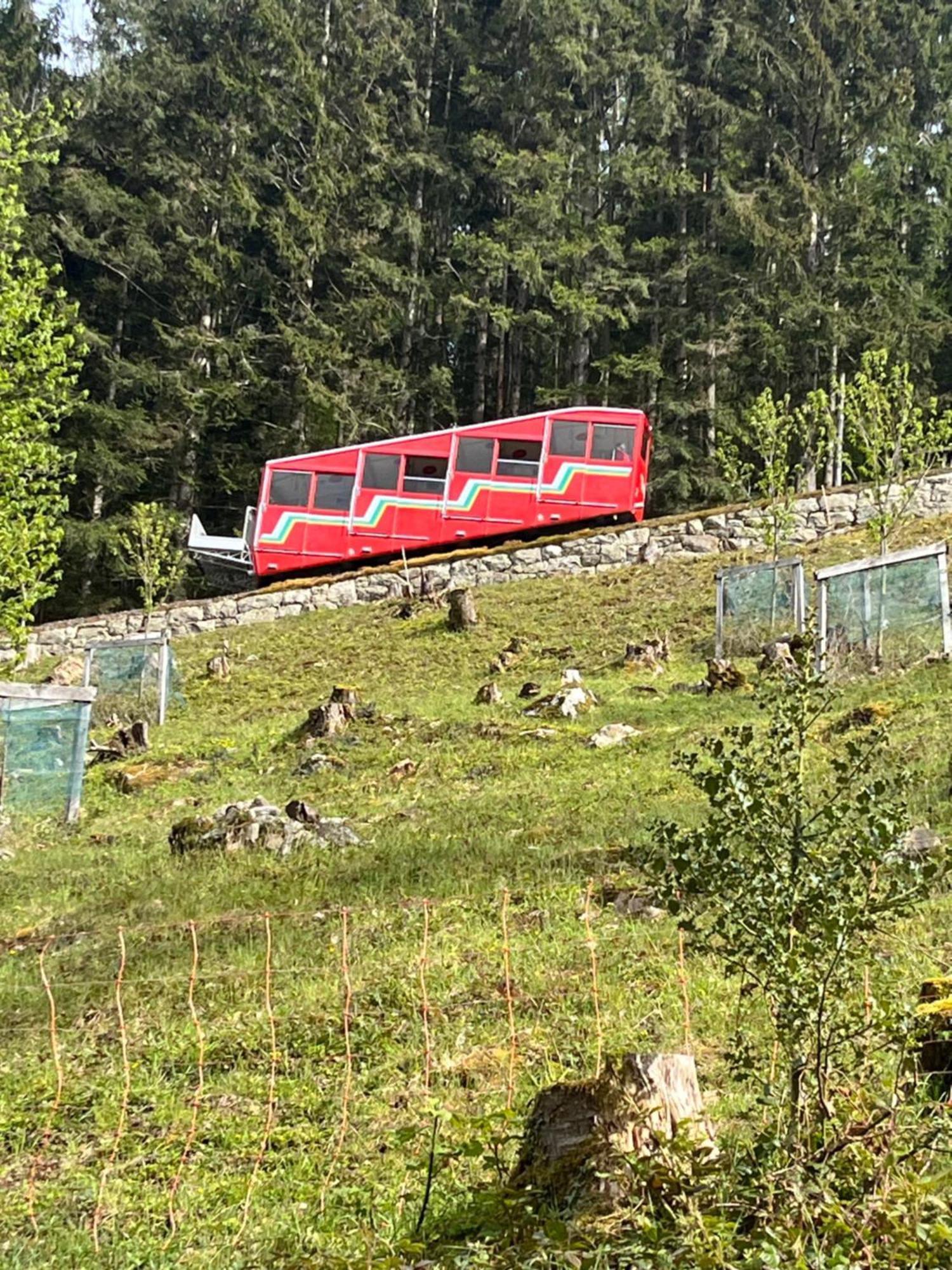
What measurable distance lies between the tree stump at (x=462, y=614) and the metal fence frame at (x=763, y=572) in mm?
5018

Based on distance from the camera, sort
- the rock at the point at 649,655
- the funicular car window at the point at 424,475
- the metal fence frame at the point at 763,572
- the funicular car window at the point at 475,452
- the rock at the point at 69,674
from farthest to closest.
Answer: the funicular car window at the point at 424,475 < the funicular car window at the point at 475,452 < the rock at the point at 69,674 < the rock at the point at 649,655 < the metal fence frame at the point at 763,572

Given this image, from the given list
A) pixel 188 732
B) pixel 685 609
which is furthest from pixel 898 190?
pixel 188 732

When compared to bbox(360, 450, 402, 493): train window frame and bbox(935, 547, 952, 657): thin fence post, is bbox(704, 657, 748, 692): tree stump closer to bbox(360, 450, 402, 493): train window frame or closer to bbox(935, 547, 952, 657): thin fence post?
bbox(935, 547, 952, 657): thin fence post

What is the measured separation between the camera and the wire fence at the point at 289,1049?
13.3 ft

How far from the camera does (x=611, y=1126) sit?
10.6 ft

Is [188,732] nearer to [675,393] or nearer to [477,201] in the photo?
[675,393]

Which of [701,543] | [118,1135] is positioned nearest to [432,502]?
[701,543]

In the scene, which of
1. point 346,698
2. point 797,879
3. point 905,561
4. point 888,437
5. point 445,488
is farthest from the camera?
point 445,488

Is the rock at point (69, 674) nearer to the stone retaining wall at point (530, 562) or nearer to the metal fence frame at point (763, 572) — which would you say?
Result: the stone retaining wall at point (530, 562)

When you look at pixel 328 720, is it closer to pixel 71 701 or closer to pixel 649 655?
pixel 71 701

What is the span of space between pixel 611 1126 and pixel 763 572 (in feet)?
44.5

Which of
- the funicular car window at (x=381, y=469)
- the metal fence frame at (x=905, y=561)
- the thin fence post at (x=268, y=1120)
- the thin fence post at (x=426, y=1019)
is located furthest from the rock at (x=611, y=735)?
the funicular car window at (x=381, y=469)

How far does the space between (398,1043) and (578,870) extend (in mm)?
2573

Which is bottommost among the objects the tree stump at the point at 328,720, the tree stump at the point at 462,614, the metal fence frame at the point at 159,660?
the tree stump at the point at 328,720
